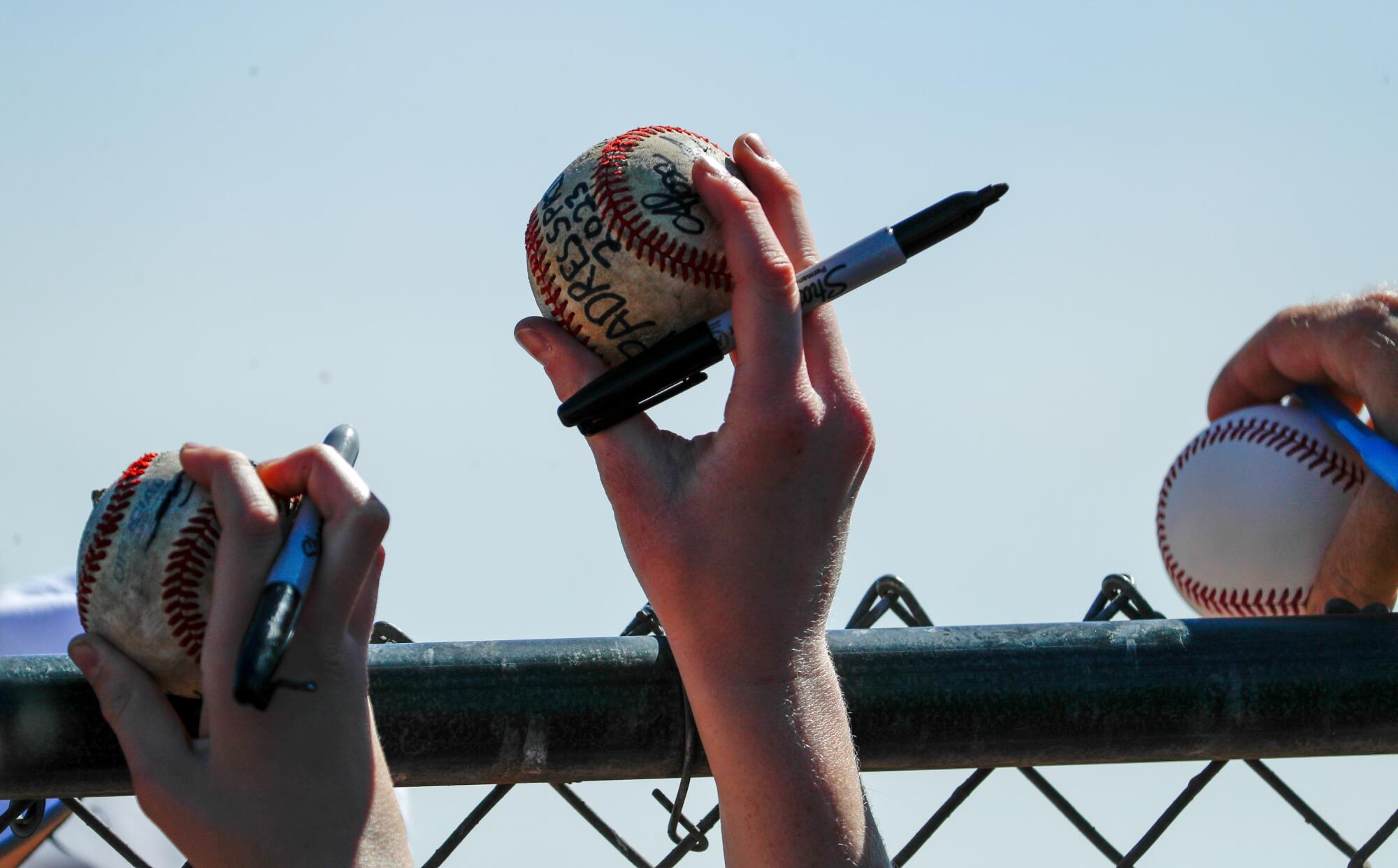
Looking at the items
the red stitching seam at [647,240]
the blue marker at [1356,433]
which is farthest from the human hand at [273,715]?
the blue marker at [1356,433]

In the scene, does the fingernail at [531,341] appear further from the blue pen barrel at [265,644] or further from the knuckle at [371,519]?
the blue pen barrel at [265,644]

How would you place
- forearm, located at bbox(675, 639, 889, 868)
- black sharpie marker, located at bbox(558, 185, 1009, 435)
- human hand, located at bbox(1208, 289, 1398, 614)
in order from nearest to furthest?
forearm, located at bbox(675, 639, 889, 868)
black sharpie marker, located at bbox(558, 185, 1009, 435)
human hand, located at bbox(1208, 289, 1398, 614)

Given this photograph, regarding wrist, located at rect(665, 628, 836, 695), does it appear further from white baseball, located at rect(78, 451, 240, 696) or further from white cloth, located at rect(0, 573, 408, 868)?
white cloth, located at rect(0, 573, 408, 868)

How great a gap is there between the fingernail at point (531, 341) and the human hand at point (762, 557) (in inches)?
11.8

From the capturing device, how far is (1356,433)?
2.91 meters

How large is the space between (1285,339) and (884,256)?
4.37ft

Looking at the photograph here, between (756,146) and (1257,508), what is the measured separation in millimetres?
1695

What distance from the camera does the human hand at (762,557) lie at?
1.89 metres

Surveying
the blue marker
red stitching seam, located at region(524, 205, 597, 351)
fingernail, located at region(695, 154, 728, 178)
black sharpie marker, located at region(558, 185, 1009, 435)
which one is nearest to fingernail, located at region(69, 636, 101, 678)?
black sharpie marker, located at region(558, 185, 1009, 435)

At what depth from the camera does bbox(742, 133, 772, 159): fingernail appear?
2.35 m

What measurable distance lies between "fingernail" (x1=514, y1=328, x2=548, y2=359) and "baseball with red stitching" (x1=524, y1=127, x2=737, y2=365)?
62mm

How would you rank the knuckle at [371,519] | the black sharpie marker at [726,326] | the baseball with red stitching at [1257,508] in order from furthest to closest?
the baseball with red stitching at [1257,508]
the black sharpie marker at [726,326]
the knuckle at [371,519]

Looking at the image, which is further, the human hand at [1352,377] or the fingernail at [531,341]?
the human hand at [1352,377]

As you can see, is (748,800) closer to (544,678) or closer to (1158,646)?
(544,678)
